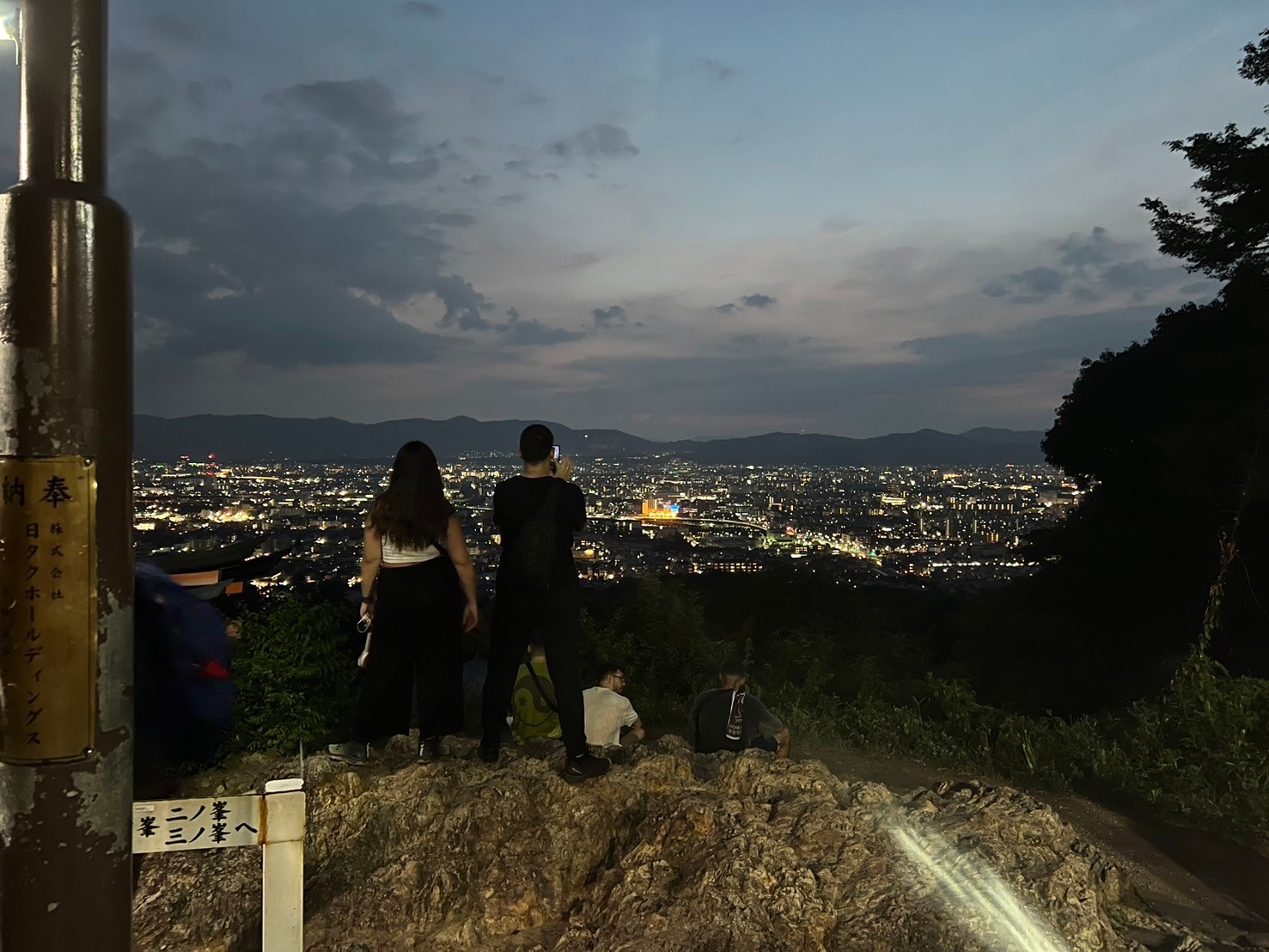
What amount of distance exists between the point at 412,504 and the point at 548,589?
0.84 meters

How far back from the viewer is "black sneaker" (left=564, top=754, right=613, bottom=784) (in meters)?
4.02

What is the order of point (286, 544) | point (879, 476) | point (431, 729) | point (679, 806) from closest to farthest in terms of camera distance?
1. point (679, 806)
2. point (431, 729)
3. point (286, 544)
4. point (879, 476)

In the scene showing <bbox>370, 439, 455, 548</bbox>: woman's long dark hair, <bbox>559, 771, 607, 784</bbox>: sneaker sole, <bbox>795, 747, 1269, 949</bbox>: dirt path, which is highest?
<bbox>370, 439, 455, 548</bbox>: woman's long dark hair

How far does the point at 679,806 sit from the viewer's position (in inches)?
148

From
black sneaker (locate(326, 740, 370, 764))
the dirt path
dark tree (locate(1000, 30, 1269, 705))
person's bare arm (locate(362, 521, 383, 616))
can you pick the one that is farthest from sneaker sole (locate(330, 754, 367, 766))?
dark tree (locate(1000, 30, 1269, 705))

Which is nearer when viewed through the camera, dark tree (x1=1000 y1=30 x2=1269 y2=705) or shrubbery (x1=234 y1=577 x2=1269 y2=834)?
shrubbery (x1=234 y1=577 x2=1269 y2=834)

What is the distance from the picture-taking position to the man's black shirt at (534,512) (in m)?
4.06

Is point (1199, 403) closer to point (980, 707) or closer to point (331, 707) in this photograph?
point (980, 707)

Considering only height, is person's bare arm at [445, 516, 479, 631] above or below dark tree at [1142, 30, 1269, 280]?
below

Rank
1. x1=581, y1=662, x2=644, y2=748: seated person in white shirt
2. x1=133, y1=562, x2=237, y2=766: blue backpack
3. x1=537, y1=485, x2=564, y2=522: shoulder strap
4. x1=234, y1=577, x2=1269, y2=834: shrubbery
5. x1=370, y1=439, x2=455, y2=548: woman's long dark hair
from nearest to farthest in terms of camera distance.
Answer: x1=133, y1=562, x2=237, y2=766: blue backpack < x1=537, y1=485, x2=564, y2=522: shoulder strap < x1=370, y1=439, x2=455, y2=548: woman's long dark hair < x1=581, y1=662, x2=644, y2=748: seated person in white shirt < x1=234, y1=577, x2=1269, y2=834: shrubbery

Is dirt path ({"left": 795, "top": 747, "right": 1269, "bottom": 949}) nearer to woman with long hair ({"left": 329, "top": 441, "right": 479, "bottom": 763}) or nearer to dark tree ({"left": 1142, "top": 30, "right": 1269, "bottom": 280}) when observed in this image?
woman with long hair ({"left": 329, "top": 441, "right": 479, "bottom": 763})

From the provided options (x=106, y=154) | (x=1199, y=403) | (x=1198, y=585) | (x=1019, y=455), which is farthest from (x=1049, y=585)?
(x=1019, y=455)

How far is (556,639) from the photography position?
13.4ft

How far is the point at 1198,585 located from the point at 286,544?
15011mm
